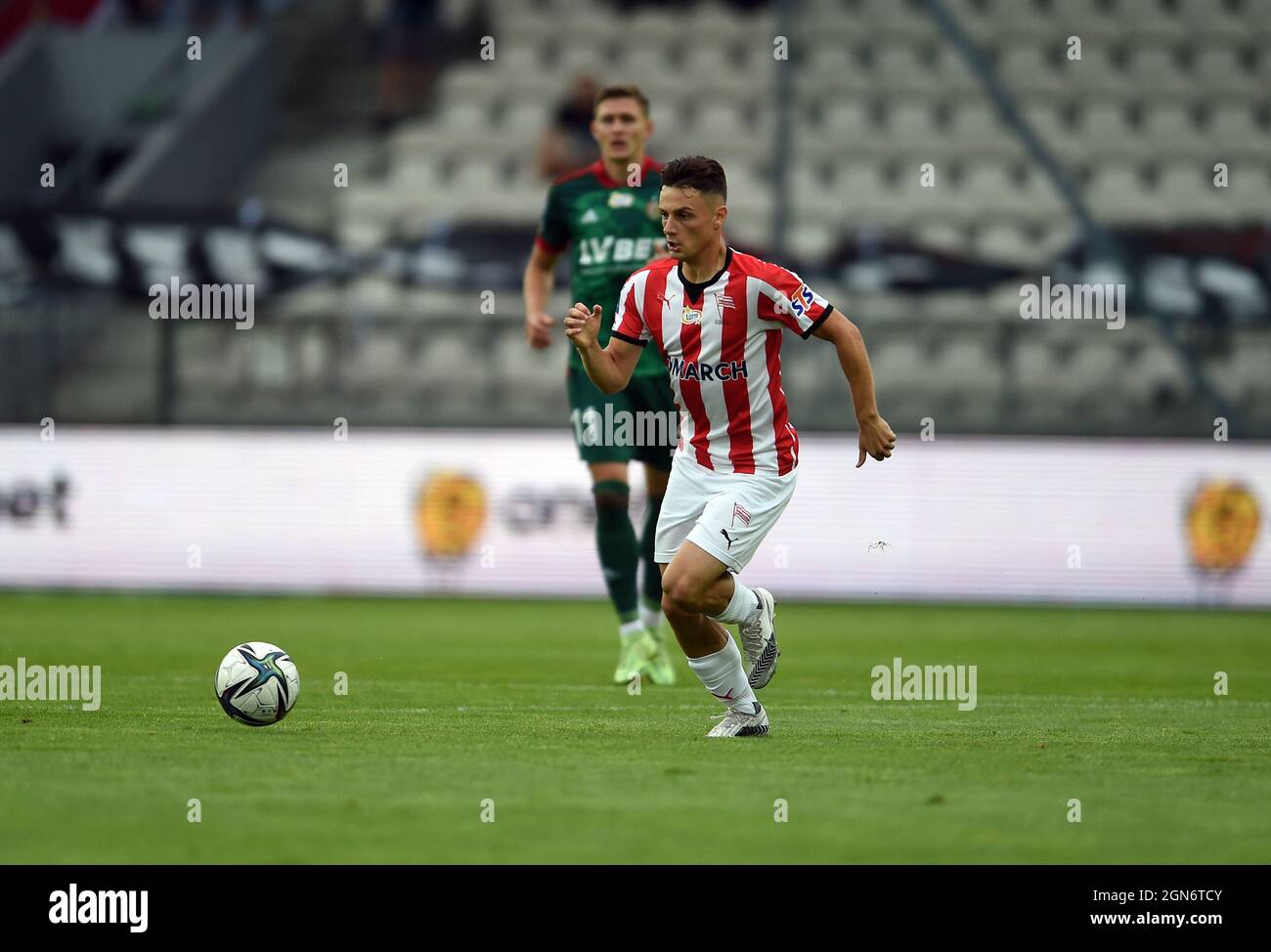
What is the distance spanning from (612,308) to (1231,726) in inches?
143

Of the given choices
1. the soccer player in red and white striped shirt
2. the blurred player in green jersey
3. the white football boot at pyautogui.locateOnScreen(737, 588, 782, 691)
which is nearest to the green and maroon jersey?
the blurred player in green jersey

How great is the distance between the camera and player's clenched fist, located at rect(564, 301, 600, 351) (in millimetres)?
6539

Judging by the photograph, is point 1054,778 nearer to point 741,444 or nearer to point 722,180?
point 741,444

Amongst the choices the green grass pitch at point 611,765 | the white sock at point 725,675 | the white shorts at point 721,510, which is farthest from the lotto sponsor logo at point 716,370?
the green grass pitch at point 611,765

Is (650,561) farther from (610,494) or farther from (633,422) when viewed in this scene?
(633,422)

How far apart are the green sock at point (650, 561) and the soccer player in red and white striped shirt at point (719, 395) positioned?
2.02 metres

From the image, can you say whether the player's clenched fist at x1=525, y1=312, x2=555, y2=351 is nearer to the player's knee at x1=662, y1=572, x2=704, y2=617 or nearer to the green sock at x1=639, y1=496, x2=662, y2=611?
the green sock at x1=639, y1=496, x2=662, y2=611

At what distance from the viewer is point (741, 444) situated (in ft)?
23.3

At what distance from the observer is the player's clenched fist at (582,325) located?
6.54 meters

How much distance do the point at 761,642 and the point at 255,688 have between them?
6.32 feet

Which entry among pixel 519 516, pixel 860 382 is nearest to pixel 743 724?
pixel 860 382

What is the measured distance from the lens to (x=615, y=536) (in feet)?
31.0
